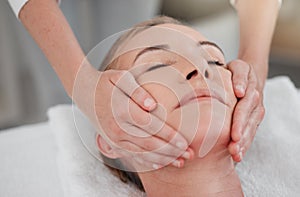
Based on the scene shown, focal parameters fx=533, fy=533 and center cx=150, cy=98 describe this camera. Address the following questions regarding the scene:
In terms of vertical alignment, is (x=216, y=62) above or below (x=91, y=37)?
above

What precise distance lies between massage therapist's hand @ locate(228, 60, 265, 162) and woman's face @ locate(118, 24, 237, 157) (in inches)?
0.6

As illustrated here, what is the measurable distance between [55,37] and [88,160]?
12.2 inches

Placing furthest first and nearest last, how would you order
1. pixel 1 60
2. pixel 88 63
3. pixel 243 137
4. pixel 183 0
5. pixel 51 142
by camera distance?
pixel 183 0 → pixel 1 60 → pixel 51 142 → pixel 88 63 → pixel 243 137

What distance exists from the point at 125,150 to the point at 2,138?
60cm

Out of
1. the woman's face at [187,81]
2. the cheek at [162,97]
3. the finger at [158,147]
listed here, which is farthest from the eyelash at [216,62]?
the finger at [158,147]

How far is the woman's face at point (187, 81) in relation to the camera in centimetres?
105

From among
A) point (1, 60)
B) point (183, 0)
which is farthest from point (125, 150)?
point (183, 0)

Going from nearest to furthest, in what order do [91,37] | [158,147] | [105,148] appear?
[158,147], [105,148], [91,37]

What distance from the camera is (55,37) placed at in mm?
1247

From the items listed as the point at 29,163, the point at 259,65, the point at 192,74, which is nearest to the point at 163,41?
the point at 192,74

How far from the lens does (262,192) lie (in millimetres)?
1226

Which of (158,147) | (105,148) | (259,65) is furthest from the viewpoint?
(259,65)

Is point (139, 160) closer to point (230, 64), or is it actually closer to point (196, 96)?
point (196, 96)

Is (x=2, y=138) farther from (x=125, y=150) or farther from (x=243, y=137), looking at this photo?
(x=243, y=137)
